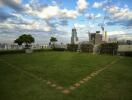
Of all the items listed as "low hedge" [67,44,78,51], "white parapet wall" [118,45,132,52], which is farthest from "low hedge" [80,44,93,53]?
"white parapet wall" [118,45,132,52]

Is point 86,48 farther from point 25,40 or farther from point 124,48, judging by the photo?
point 25,40

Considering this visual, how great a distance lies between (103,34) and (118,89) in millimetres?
32894

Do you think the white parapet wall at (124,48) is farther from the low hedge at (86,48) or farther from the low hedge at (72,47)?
the low hedge at (72,47)

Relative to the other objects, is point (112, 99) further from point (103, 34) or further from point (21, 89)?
point (103, 34)

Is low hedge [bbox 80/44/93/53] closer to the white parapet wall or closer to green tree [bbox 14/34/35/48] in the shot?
the white parapet wall

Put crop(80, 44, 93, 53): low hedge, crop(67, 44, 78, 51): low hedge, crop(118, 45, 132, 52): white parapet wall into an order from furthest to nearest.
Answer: crop(67, 44, 78, 51): low hedge → crop(80, 44, 93, 53): low hedge → crop(118, 45, 132, 52): white parapet wall

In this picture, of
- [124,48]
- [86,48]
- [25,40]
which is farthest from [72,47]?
[124,48]

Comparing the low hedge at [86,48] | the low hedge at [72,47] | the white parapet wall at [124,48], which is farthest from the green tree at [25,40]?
the white parapet wall at [124,48]

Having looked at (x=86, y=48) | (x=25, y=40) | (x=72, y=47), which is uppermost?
(x=25, y=40)

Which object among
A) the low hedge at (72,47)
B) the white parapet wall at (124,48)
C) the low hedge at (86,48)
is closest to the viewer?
the white parapet wall at (124,48)

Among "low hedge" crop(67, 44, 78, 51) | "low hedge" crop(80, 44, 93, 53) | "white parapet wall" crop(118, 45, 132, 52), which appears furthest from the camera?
"low hedge" crop(67, 44, 78, 51)

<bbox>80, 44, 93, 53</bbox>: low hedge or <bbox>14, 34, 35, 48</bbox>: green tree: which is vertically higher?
<bbox>14, 34, 35, 48</bbox>: green tree

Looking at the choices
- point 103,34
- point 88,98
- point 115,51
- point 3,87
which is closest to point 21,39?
point 115,51

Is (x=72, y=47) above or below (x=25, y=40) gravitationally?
below
